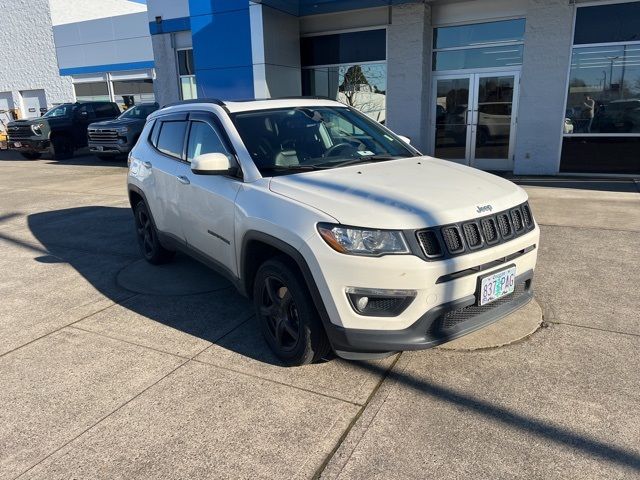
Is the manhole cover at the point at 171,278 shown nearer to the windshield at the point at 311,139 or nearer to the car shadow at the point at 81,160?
the windshield at the point at 311,139

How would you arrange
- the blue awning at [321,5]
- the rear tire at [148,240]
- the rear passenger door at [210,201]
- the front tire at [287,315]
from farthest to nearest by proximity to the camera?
the blue awning at [321,5] → the rear tire at [148,240] → the rear passenger door at [210,201] → the front tire at [287,315]

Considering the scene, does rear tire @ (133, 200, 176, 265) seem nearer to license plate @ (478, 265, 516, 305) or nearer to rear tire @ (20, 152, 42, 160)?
license plate @ (478, 265, 516, 305)

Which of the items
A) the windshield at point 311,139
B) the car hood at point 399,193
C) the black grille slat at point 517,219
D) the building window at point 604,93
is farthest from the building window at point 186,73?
the black grille slat at point 517,219

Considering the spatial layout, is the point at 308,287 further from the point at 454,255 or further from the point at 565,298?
the point at 565,298

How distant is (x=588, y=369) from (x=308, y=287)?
6.48ft

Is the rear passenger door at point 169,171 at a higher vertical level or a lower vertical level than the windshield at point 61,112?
lower

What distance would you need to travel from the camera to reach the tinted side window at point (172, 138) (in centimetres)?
483

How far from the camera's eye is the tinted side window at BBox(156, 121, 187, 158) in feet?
15.9

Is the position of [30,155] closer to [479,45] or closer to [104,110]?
[104,110]

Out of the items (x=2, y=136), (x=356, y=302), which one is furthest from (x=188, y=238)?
(x=2, y=136)

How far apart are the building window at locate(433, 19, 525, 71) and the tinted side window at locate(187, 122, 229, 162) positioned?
30.1 ft

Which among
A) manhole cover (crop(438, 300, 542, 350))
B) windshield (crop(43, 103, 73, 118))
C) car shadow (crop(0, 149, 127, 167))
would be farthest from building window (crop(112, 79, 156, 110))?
manhole cover (crop(438, 300, 542, 350))

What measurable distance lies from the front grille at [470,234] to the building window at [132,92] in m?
23.5

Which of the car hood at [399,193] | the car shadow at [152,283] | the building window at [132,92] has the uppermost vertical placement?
the building window at [132,92]
